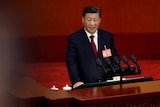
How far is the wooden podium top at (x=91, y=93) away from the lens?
5.34ft

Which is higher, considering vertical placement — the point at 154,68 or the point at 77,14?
the point at 77,14

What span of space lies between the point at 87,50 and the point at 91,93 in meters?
0.61

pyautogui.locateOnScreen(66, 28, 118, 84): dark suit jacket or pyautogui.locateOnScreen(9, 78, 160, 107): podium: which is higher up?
pyautogui.locateOnScreen(66, 28, 118, 84): dark suit jacket

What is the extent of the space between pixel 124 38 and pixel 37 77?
2.00 m

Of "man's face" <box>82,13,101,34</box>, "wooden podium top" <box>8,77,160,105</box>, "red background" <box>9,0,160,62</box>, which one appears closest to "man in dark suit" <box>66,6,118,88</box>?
"man's face" <box>82,13,101,34</box>

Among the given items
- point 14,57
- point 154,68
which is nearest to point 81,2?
point 154,68

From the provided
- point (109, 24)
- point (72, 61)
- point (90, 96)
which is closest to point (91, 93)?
point (90, 96)

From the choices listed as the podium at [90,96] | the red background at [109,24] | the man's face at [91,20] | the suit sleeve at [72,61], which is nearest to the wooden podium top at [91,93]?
the podium at [90,96]

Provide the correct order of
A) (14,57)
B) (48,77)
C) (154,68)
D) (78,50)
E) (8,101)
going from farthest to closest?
1. (154,68)
2. (48,77)
3. (78,50)
4. (8,101)
5. (14,57)

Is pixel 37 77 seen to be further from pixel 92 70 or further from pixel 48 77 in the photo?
pixel 92 70

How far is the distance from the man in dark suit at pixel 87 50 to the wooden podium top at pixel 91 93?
413mm

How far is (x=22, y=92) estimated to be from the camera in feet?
5.59

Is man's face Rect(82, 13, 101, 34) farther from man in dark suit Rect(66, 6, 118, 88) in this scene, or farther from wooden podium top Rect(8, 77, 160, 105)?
wooden podium top Rect(8, 77, 160, 105)

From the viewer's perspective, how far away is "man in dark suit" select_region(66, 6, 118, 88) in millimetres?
2234
